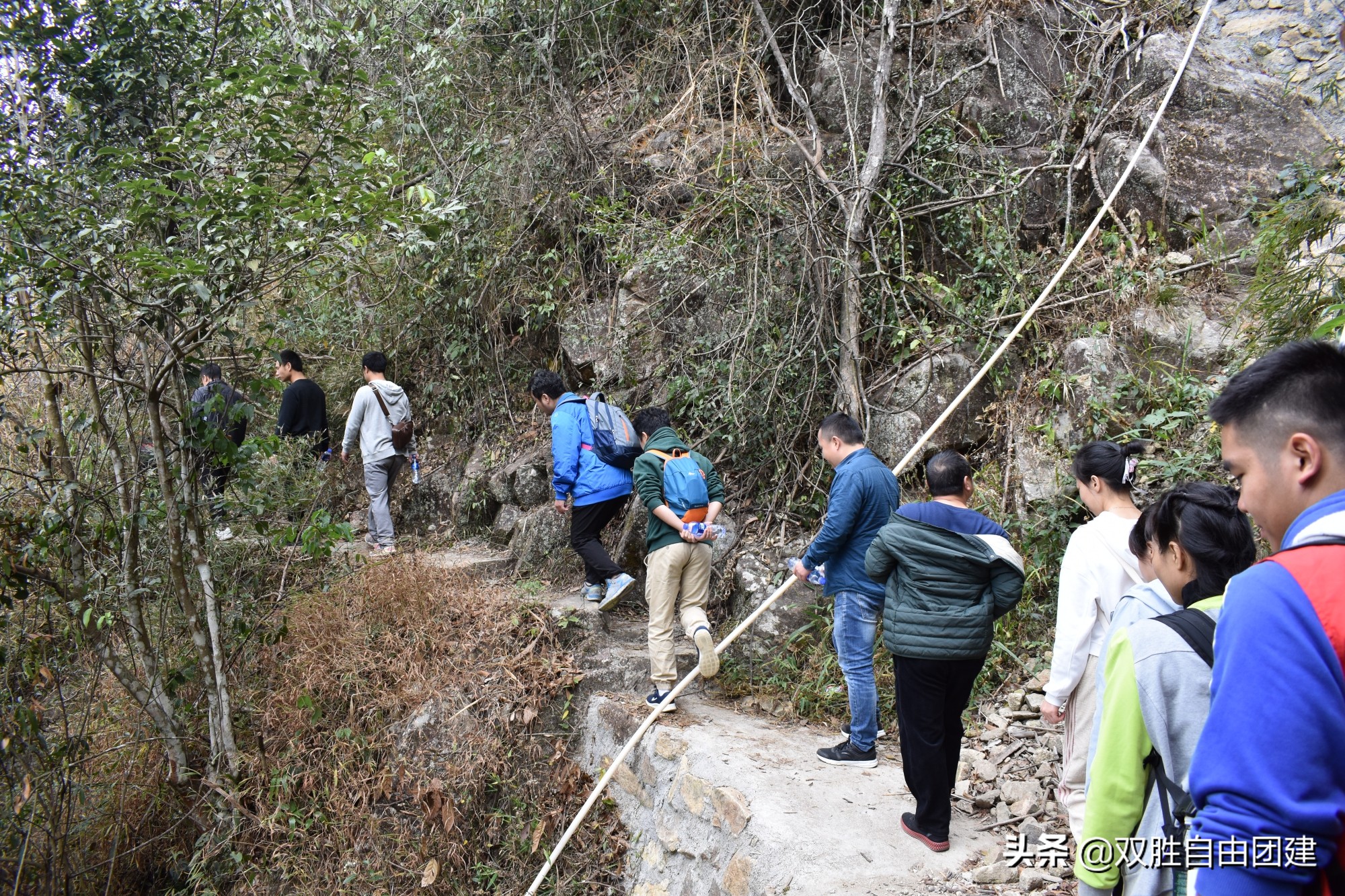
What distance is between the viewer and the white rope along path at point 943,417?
4996mm

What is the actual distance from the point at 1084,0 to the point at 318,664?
30.1ft

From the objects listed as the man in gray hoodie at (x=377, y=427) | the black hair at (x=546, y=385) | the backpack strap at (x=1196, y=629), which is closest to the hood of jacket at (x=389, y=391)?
the man in gray hoodie at (x=377, y=427)

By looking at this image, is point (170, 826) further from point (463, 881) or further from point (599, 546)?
point (599, 546)

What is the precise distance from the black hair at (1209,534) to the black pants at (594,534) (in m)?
4.30

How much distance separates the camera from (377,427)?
24.4 ft

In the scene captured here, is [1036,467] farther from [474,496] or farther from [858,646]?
[474,496]

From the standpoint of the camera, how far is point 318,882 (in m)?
5.51

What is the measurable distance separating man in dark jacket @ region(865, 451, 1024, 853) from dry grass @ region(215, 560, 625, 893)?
2.41 metres

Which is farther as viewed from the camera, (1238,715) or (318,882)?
(318,882)

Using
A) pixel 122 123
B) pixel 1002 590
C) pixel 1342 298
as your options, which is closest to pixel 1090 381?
pixel 1342 298

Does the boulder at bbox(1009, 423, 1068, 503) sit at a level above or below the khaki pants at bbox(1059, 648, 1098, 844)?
above

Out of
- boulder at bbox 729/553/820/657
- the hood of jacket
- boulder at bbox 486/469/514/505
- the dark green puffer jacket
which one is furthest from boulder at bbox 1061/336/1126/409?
the hood of jacket

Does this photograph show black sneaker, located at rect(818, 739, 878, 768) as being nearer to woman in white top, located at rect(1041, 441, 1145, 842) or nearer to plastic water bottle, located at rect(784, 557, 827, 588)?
plastic water bottle, located at rect(784, 557, 827, 588)

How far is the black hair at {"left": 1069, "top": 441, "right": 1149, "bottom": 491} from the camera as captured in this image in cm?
317
